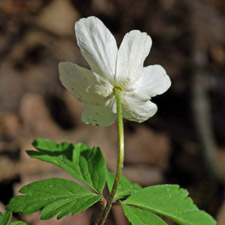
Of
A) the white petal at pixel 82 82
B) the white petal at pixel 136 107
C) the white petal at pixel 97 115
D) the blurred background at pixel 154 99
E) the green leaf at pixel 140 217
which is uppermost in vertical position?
the white petal at pixel 82 82

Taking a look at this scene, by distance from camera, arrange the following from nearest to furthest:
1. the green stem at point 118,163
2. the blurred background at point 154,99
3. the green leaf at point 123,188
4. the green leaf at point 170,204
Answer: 1. the green stem at point 118,163
2. the green leaf at point 170,204
3. the green leaf at point 123,188
4. the blurred background at point 154,99

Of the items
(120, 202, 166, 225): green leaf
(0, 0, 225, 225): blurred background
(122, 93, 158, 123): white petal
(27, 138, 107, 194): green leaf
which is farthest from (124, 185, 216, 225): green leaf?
(0, 0, 225, 225): blurred background

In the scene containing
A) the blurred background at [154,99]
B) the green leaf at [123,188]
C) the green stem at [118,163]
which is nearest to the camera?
the green stem at [118,163]

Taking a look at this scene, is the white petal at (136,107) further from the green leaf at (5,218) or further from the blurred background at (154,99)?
the blurred background at (154,99)

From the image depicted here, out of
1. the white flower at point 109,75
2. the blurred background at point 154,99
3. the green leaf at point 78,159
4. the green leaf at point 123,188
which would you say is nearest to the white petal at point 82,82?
the white flower at point 109,75

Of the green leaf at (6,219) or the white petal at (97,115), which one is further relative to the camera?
the white petal at (97,115)

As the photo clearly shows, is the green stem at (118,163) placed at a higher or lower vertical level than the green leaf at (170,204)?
higher
